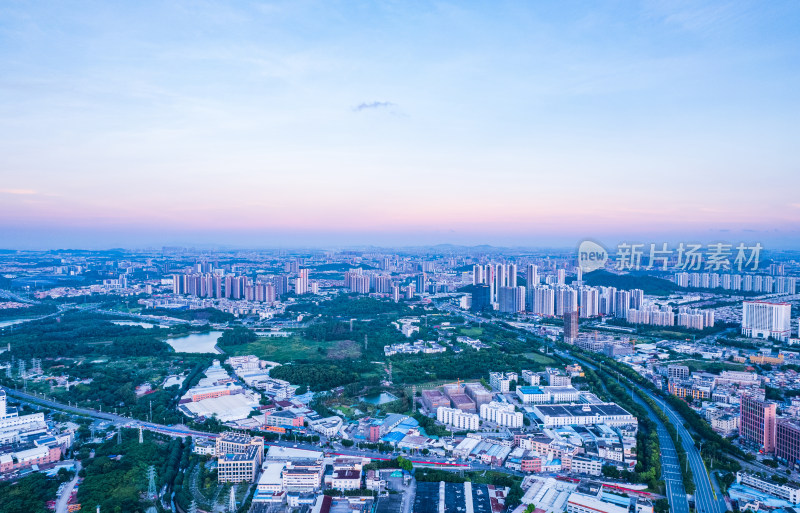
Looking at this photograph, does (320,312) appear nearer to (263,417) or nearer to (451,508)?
(263,417)

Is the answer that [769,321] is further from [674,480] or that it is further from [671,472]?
[674,480]

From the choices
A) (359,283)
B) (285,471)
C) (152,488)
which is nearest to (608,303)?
(359,283)

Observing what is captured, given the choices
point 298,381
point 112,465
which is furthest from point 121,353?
point 112,465

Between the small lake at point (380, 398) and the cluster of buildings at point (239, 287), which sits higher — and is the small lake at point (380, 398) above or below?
below

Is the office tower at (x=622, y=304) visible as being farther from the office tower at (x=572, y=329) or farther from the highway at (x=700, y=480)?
the highway at (x=700, y=480)

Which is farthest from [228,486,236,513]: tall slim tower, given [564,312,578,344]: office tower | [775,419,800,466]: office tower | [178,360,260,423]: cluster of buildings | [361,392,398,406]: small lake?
[564,312,578,344]: office tower

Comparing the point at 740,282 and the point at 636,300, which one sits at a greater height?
the point at 740,282

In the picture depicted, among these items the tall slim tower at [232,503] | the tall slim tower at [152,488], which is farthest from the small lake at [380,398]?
the tall slim tower at [152,488]
